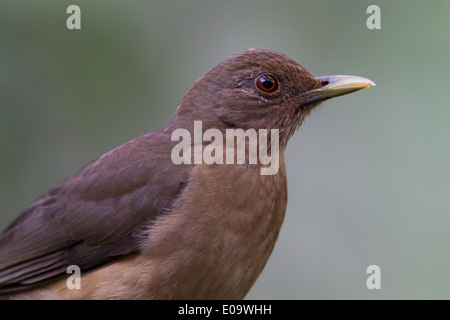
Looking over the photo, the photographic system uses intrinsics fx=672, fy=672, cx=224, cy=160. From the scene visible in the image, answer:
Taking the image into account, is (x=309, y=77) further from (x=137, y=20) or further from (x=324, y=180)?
(x=137, y=20)

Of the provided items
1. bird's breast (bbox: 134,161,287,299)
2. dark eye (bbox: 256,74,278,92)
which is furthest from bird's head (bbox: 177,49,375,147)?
bird's breast (bbox: 134,161,287,299)

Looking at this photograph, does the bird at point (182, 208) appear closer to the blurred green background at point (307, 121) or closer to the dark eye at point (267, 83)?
the dark eye at point (267, 83)

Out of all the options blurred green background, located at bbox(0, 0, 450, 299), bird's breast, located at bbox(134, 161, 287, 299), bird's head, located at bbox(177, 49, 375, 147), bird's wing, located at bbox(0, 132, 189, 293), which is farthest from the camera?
blurred green background, located at bbox(0, 0, 450, 299)

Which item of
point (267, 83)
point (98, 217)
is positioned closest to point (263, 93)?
point (267, 83)

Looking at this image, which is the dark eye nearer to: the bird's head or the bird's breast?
the bird's head

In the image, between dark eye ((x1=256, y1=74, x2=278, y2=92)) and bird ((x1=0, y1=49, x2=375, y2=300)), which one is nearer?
bird ((x1=0, y1=49, x2=375, y2=300))

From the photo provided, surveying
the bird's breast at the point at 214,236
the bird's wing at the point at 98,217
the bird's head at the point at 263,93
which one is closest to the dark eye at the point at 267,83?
the bird's head at the point at 263,93

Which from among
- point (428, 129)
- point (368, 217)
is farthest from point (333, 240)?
point (428, 129)

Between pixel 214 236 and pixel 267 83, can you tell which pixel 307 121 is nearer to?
pixel 267 83
